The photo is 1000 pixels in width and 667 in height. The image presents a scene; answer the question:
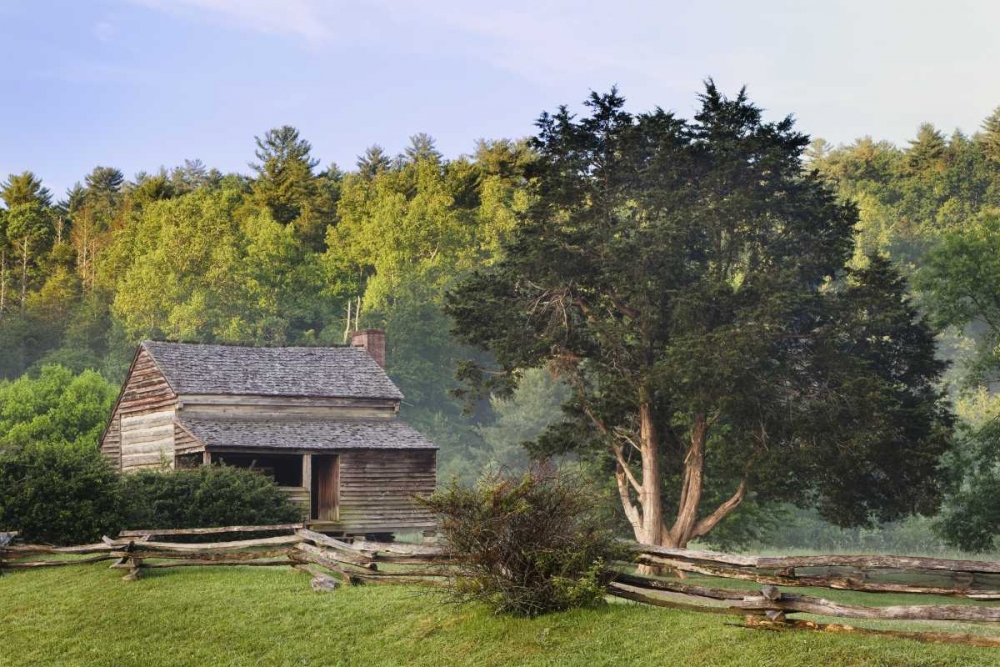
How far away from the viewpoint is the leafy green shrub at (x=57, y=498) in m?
29.0

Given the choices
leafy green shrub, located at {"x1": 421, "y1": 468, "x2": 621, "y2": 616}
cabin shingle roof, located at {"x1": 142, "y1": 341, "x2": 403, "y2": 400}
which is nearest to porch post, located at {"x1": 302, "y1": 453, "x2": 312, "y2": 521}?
cabin shingle roof, located at {"x1": 142, "y1": 341, "x2": 403, "y2": 400}

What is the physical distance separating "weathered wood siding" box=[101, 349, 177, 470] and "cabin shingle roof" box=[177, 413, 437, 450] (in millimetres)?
1836

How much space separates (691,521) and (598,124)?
1230 centimetres

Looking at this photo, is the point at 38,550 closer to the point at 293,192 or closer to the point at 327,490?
the point at 327,490

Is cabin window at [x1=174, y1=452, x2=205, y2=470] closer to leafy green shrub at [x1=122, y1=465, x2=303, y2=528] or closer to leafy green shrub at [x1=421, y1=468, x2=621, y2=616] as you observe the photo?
leafy green shrub at [x1=122, y1=465, x2=303, y2=528]

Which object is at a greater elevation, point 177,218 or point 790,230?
point 177,218

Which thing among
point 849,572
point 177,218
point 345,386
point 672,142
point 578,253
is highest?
point 177,218

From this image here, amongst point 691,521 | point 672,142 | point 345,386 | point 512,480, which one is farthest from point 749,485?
point 512,480

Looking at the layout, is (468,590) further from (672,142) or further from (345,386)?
(345,386)

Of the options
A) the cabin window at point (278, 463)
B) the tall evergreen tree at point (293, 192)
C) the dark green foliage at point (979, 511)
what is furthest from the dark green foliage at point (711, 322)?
the tall evergreen tree at point (293, 192)

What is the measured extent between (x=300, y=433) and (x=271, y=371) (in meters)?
4.26

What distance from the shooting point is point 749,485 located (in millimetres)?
36094

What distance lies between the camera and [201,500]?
3150cm

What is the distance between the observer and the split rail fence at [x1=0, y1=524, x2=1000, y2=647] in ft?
48.1
